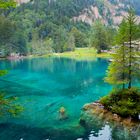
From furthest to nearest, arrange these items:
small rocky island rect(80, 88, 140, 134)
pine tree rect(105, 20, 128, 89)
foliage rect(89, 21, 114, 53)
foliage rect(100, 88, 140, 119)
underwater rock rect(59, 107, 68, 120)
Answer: foliage rect(89, 21, 114, 53) < underwater rock rect(59, 107, 68, 120) < pine tree rect(105, 20, 128, 89) < foliage rect(100, 88, 140, 119) < small rocky island rect(80, 88, 140, 134)

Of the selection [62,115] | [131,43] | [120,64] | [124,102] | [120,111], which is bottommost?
[62,115]

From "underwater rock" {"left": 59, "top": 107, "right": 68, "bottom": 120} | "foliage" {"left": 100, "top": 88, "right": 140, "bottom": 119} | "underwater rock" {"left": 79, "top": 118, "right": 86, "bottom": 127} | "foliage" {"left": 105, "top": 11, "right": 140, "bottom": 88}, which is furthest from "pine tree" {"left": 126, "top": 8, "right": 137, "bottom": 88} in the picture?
"underwater rock" {"left": 59, "top": 107, "right": 68, "bottom": 120}

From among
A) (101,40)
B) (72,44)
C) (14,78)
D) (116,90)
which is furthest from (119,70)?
(72,44)

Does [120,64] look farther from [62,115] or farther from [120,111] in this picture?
[62,115]

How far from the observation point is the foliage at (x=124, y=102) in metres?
40.2

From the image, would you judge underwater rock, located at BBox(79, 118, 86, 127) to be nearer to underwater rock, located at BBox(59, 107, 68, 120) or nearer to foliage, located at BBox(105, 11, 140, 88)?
underwater rock, located at BBox(59, 107, 68, 120)

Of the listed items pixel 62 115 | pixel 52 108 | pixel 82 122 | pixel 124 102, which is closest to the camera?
pixel 124 102

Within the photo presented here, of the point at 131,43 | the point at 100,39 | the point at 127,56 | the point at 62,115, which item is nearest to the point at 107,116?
the point at 62,115

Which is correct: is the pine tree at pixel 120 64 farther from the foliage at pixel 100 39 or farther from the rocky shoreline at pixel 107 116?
the foliage at pixel 100 39

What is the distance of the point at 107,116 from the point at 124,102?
11.5ft

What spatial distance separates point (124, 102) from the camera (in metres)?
40.8

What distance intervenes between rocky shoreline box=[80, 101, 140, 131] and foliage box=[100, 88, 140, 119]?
24.5 inches

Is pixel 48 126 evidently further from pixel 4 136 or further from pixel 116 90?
pixel 116 90

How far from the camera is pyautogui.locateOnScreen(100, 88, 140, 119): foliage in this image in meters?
40.2
